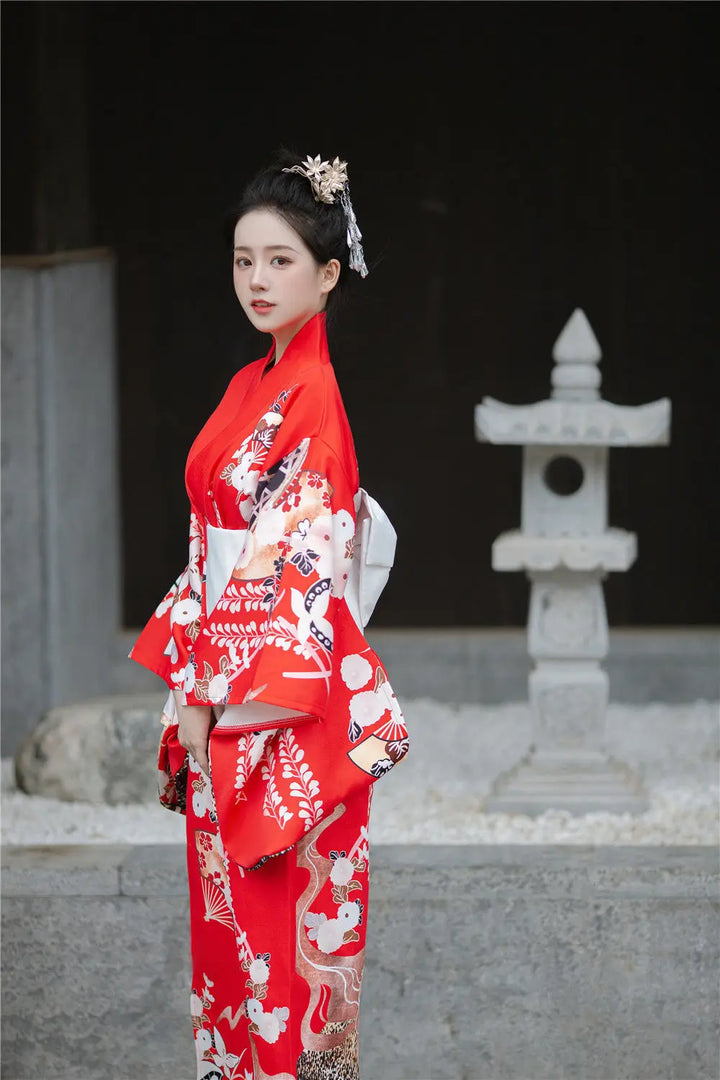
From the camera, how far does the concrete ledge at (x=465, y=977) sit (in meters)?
2.61

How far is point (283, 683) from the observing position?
174 cm

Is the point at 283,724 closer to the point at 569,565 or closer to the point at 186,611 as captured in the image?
the point at 186,611

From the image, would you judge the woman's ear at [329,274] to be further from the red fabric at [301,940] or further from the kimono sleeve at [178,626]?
the red fabric at [301,940]

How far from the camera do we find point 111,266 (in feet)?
14.6

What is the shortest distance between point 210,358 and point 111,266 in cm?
42

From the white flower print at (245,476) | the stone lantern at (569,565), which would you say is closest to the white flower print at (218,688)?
the white flower print at (245,476)

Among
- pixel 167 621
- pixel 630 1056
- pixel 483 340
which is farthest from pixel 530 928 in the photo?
pixel 483 340

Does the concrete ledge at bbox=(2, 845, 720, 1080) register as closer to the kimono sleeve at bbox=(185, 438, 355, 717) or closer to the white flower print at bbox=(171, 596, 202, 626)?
the white flower print at bbox=(171, 596, 202, 626)

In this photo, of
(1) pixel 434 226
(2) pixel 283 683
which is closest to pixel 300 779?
(2) pixel 283 683

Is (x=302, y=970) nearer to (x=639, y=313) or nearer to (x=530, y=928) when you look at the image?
(x=530, y=928)

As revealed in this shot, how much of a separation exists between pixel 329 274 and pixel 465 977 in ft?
4.52

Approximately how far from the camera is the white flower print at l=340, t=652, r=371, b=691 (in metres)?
1.88

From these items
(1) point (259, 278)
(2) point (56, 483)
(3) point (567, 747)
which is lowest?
(3) point (567, 747)

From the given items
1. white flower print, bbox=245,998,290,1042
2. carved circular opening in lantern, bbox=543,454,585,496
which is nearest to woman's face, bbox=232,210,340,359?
white flower print, bbox=245,998,290,1042
